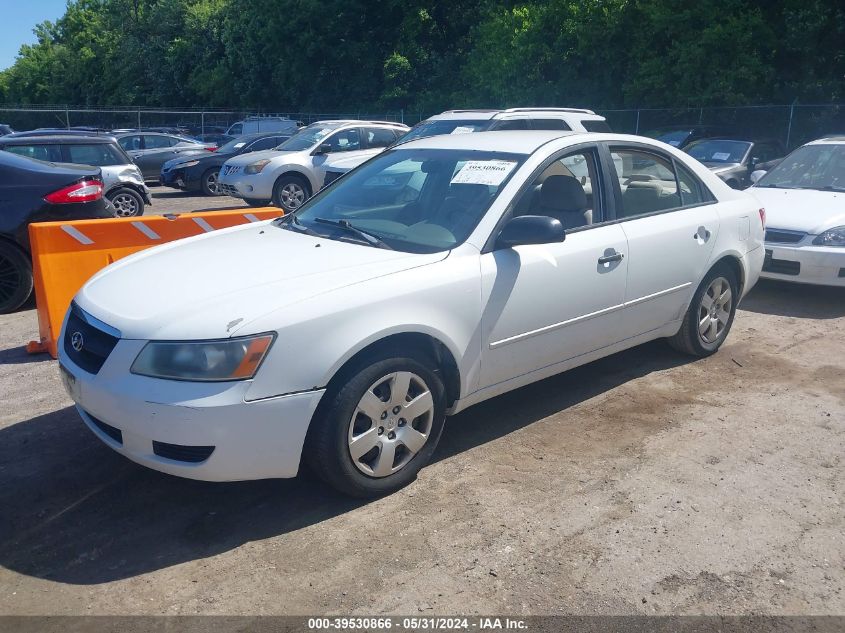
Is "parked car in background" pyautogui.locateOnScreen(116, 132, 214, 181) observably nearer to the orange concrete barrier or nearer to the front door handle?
the orange concrete barrier

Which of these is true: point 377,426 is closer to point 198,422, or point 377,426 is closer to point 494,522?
point 494,522

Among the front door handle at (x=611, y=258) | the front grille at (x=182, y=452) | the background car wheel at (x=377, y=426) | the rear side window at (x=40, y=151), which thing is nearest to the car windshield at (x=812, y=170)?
the front door handle at (x=611, y=258)

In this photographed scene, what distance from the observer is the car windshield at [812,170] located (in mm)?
8898

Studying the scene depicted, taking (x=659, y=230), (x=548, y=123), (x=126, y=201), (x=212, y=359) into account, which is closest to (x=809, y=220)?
(x=659, y=230)

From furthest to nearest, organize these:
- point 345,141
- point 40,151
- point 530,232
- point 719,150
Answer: point 345,141 < point 719,150 < point 40,151 < point 530,232

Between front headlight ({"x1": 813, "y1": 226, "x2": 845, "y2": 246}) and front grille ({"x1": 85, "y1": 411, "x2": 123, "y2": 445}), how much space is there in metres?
6.68

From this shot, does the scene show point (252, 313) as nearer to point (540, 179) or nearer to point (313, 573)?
point (313, 573)

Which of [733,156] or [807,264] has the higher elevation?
[733,156]

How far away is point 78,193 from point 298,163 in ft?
24.6

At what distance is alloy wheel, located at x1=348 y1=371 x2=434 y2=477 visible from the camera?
3801 millimetres

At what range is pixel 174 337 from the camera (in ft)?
11.5

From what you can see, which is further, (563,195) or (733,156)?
(733,156)

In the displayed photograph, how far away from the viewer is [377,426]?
152 inches

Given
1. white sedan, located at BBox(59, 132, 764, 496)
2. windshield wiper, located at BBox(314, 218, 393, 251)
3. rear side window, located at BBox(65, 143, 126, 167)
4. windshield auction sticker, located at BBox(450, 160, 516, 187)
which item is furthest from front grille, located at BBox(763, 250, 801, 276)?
rear side window, located at BBox(65, 143, 126, 167)
